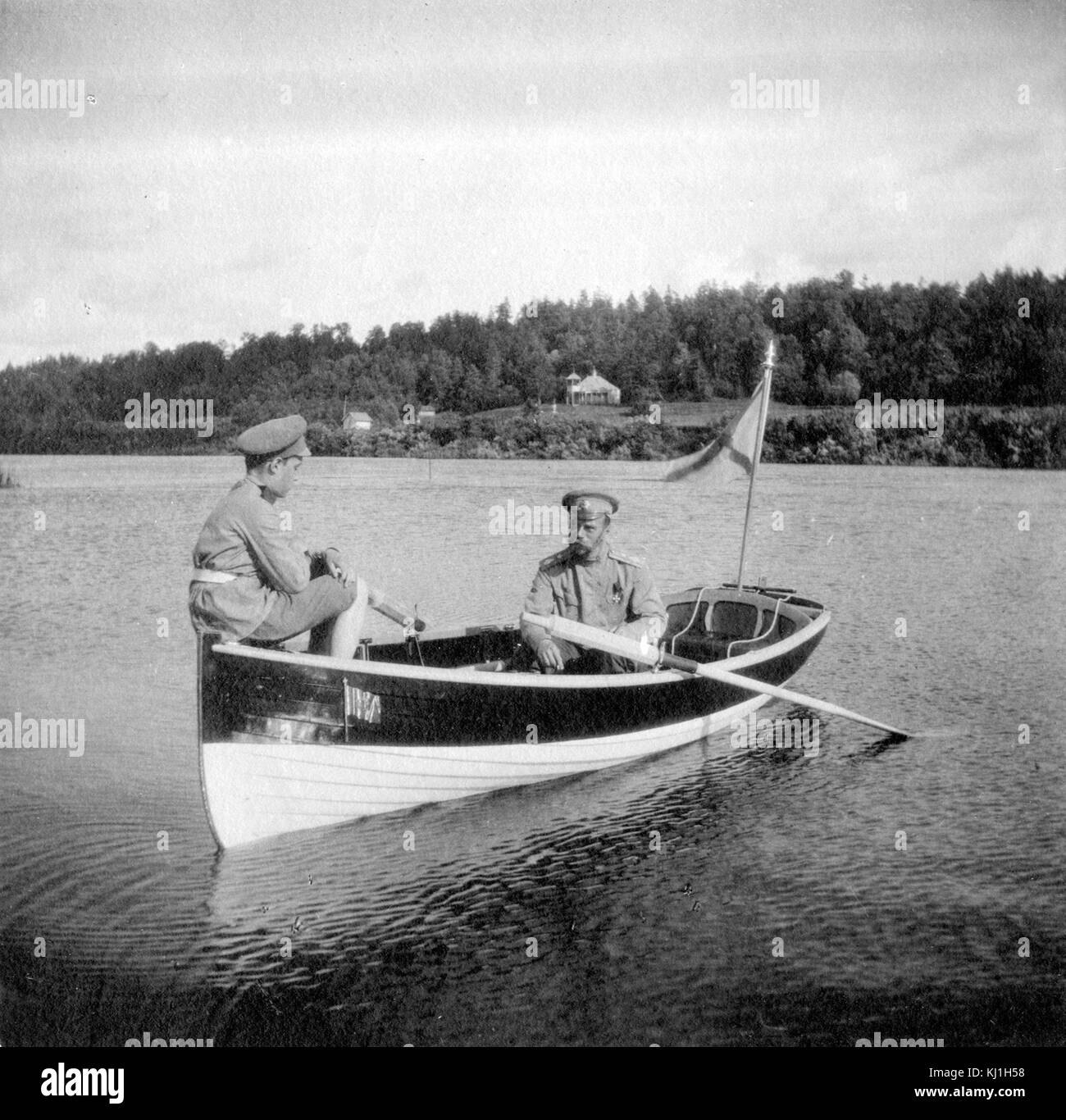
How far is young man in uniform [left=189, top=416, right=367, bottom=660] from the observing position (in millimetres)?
5062

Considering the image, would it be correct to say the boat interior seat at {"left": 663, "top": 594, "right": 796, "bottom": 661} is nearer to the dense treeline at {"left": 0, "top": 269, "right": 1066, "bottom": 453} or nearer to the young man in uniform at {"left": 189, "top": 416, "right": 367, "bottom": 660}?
the dense treeline at {"left": 0, "top": 269, "right": 1066, "bottom": 453}

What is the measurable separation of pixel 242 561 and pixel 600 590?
2.45m

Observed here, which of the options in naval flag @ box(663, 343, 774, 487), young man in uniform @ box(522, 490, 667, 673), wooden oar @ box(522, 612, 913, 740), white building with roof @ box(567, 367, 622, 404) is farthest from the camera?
white building with roof @ box(567, 367, 622, 404)

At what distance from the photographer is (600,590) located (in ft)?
22.3

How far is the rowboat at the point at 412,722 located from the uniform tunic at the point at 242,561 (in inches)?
5.5

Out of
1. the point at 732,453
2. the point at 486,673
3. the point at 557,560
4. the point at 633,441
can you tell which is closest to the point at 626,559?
the point at 557,560

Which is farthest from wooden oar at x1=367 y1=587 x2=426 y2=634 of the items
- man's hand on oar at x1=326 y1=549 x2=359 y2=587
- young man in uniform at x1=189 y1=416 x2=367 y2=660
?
young man in uniform at x1=189 y1=416 x2=367 y2=660

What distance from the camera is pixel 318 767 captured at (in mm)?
5500

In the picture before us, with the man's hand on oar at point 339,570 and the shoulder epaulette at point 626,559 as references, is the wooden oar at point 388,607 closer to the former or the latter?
the man's hand on oar at point 339,570

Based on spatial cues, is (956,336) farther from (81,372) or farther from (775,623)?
(81,372)

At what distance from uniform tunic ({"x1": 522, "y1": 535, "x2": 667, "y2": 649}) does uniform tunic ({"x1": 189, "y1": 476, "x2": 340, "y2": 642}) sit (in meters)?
1.96

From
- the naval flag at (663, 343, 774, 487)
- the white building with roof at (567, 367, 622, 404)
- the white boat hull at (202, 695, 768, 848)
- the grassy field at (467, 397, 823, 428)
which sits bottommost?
the white boat hull at (202, 695, 768, 848)

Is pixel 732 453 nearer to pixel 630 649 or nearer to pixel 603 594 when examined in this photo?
pixel 603 594
